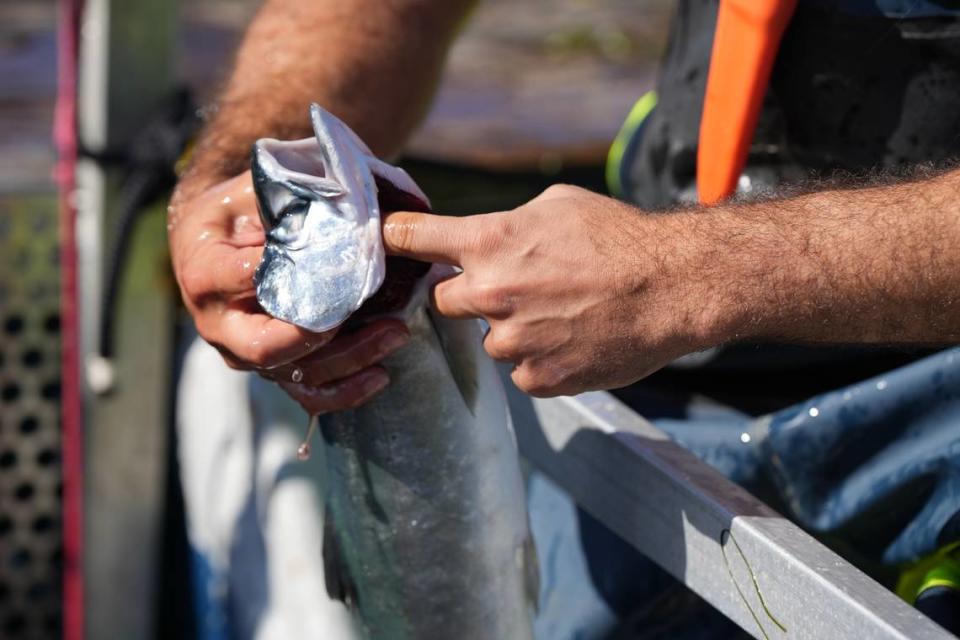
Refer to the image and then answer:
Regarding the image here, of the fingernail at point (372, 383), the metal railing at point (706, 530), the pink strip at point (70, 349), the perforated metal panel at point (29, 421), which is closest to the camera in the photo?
the metal railing at point (706, 530)

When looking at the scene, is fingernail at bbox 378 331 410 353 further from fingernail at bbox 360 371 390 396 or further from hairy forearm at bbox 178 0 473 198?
hairy forearm at bbox 178 0 473 198

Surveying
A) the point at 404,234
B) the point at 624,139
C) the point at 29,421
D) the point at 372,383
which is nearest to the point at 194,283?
the point at 372,383

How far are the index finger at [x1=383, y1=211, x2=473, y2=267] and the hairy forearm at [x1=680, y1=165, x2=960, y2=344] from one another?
28 cm

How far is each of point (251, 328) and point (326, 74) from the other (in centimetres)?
72

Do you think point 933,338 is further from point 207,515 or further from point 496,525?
point 207,515

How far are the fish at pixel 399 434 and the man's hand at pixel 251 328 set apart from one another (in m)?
0.04

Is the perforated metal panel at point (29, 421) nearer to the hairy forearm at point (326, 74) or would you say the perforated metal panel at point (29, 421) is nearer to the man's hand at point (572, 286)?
the hairy forearm at point (326, 74)

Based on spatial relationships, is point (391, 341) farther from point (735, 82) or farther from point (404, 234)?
point (735, 82)

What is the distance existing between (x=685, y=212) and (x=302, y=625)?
1251 mm

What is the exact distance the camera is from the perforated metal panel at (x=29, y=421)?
122 inches

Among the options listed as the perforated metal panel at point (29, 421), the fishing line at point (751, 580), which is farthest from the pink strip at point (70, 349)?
the fishing line at point (751, 580)

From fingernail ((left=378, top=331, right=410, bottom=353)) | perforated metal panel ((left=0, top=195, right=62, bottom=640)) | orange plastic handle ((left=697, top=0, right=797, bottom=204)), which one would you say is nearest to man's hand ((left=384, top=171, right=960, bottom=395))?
fingernail ((left=378, top=331, right=410, bottom=353))

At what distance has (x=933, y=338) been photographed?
4.87ft

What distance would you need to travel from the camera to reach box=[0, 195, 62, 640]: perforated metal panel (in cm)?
309
